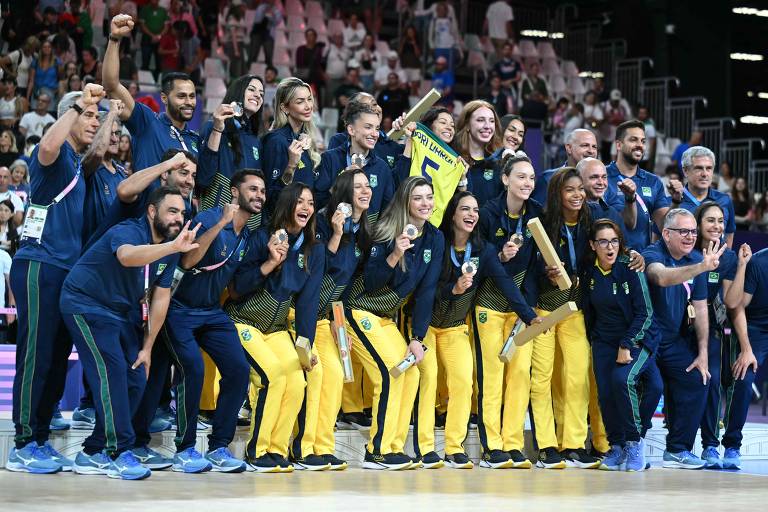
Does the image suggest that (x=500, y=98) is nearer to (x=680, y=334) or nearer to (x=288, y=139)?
(x=680, y=334)

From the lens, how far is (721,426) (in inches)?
405

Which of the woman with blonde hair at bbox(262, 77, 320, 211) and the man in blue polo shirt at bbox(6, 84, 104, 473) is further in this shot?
the woman with blonde hair at bbox(262, 77, 320, 211)

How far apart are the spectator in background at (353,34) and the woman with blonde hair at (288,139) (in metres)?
10.6

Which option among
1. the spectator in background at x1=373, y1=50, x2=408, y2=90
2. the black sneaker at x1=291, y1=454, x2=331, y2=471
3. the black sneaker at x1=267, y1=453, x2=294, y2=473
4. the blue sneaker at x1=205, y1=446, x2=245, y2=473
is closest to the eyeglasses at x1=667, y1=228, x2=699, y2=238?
the black sneaker at x1=291, y1=454, x2=331, y2=471

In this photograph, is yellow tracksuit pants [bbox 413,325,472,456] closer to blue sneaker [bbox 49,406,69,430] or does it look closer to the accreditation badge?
blue sneaker [bbox 49,406,69,430]

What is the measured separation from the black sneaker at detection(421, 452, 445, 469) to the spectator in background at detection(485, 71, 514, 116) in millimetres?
10318

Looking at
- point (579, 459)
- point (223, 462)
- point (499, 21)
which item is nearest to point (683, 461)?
point (579, 459)

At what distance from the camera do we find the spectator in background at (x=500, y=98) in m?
18.3

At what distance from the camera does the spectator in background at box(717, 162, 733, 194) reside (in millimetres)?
18500

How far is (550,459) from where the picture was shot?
8.80 meters

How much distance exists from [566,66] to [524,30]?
1049 millimetres

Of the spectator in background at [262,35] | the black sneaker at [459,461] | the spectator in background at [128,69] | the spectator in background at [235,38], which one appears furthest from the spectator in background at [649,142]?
the black sneaker at [459,461]

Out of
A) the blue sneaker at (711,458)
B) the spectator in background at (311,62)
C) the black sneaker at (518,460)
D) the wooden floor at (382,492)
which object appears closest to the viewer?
the wooden floor at (382,492)

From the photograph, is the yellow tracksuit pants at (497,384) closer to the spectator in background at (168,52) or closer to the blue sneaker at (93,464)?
the blue sneaker at (93,464)
